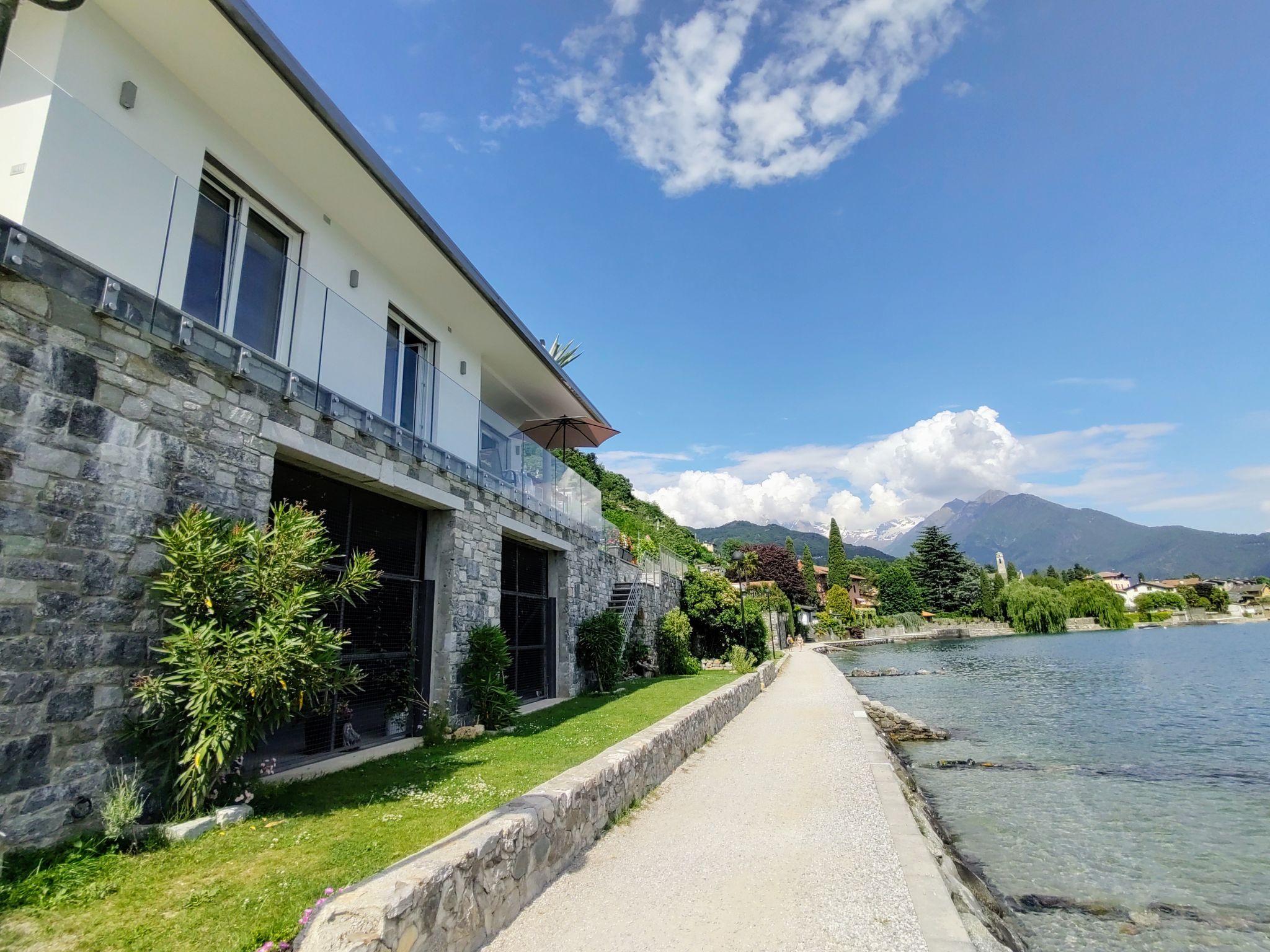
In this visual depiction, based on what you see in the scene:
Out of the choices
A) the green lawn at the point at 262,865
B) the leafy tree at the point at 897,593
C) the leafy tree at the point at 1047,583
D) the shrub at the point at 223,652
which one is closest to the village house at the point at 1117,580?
the leafy tree at the point at 897,593

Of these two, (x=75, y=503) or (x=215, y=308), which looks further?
(x=215, y=308)

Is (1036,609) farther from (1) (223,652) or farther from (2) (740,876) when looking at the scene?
(1) (223,652)

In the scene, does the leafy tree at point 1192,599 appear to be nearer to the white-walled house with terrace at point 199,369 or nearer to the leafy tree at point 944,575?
the leafy tree at point 944,575

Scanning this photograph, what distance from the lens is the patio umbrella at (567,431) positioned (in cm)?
1666

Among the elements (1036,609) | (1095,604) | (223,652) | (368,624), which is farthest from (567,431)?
(1095,604)

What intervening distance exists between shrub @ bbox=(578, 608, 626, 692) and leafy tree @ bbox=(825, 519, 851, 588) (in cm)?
7135

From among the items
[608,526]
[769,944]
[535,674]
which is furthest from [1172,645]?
[769,944]

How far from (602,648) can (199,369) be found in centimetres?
1053

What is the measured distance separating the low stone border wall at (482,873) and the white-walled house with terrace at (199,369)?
2481 mm

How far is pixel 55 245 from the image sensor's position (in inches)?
168

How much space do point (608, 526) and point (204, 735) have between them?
13.5 metres

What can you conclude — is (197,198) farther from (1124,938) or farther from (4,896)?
(1124,938)

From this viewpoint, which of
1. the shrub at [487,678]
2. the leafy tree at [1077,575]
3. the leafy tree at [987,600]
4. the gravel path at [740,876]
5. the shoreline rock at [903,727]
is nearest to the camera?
the gravel path at [740,876]

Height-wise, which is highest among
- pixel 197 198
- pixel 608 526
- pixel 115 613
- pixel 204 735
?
pixel 197 198
